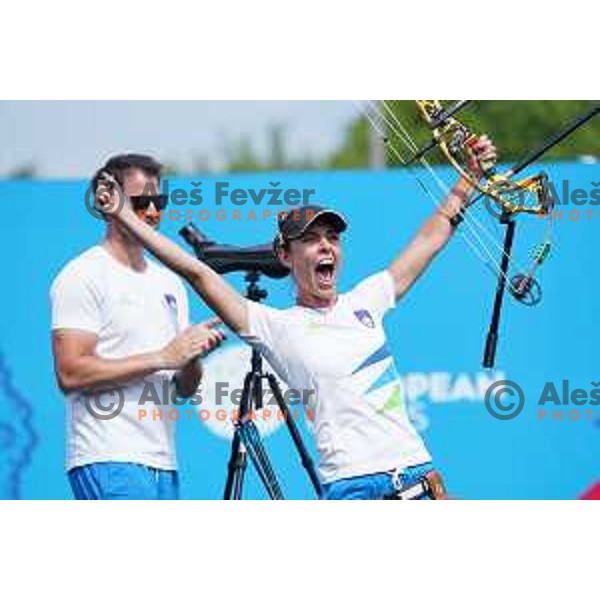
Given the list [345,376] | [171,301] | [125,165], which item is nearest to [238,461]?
[345,376]

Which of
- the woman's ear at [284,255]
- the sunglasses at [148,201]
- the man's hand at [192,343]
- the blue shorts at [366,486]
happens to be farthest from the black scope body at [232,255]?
the blue shorts at [366,486]

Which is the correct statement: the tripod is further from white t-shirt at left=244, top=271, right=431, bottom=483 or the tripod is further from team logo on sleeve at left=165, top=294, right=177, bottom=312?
team logo on sleeve at left=165, top=294, right=177, bottom=312

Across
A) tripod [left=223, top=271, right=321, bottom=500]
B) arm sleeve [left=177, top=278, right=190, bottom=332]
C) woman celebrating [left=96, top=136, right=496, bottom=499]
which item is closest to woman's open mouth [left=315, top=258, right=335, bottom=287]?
woman celebrating [left=96, top=136, right=496, bottom=499]

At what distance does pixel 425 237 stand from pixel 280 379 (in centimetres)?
78

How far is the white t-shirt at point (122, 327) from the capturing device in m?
6.61

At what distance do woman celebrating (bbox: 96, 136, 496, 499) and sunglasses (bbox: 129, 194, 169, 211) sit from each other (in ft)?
0.12

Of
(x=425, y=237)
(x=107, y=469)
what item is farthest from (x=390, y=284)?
(x=107, y=469)

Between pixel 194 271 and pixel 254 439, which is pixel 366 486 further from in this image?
pixel 194 271

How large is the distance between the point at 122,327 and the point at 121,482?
0.59 meters

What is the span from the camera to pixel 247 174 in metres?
6.71

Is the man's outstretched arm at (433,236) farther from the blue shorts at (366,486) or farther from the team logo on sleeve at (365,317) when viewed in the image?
the blue shorts at (366,486)

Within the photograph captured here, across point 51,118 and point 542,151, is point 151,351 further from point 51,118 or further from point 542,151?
point 542,151

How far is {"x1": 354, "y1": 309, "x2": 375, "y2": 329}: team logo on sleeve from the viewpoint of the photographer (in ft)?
21.8

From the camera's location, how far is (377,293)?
669 centimetres
